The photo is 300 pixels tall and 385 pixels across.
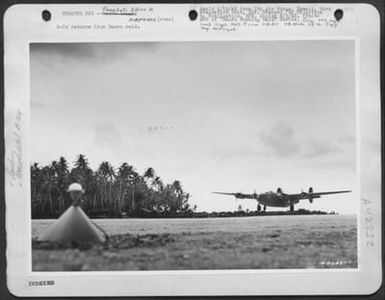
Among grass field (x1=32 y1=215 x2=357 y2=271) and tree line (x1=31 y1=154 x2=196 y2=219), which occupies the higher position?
tree line (x1=31 y1=154 x2=196 y2=219)

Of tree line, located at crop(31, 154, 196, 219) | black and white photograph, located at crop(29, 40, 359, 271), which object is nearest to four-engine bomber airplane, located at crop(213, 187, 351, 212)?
black and white photograph, located at crop(29, 40, 359, 271)

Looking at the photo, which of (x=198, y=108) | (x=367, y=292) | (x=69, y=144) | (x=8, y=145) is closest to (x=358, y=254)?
(x=367, y=292)

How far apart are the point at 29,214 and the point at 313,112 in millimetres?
605

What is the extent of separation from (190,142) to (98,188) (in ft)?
0.68

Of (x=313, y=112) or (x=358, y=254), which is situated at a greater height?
(x=313, y=112)

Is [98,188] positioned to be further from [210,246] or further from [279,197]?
[279,197]

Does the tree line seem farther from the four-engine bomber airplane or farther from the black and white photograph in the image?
the four-engine bomber airplane

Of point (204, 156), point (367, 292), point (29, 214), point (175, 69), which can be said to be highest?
point (175, 69)

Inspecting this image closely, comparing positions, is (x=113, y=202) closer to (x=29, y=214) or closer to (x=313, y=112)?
(x=29, y=214)

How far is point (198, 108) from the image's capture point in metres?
1.05

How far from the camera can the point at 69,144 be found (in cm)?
104

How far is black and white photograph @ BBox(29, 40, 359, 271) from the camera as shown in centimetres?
104

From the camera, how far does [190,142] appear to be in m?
1.05

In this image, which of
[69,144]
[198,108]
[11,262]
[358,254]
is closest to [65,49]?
[69,144]
